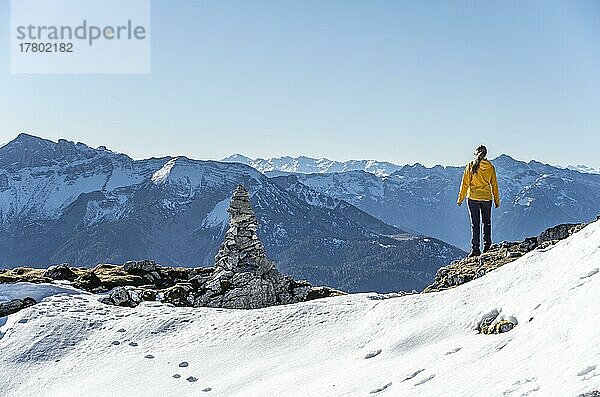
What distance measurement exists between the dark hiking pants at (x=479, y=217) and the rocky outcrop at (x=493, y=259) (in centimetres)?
87

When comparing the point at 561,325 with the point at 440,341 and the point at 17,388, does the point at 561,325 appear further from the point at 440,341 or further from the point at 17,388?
the point at 17,388

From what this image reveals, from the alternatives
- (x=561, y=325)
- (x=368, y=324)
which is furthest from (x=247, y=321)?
(x=561, y=325)

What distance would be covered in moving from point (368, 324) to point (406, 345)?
121 inches

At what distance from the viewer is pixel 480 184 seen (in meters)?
28.6

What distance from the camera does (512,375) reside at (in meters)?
11.2

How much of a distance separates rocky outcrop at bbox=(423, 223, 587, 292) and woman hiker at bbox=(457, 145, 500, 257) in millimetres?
1259

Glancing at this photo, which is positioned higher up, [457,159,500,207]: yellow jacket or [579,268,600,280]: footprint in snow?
[457,159,500,207]: yellow jacket

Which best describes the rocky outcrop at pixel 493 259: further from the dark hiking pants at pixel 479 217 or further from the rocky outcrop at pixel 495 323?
the rocky outcrop at pixel 495 323

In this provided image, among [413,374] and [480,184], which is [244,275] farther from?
[413,374]

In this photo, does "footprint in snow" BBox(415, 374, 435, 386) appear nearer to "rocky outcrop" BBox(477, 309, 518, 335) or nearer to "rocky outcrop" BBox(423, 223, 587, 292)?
"rocky outcrop" BBox(477, 309, 518, 335)

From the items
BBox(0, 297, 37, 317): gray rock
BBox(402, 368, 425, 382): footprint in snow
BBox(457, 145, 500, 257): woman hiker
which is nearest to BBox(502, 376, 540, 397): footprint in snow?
BBox(402, 368, 425, 382): footprint in snow

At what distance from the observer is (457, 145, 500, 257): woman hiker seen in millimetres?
28078

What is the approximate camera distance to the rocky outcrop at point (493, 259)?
26406 millimetres

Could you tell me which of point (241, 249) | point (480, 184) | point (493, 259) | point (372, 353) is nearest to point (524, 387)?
point (372, 353)
